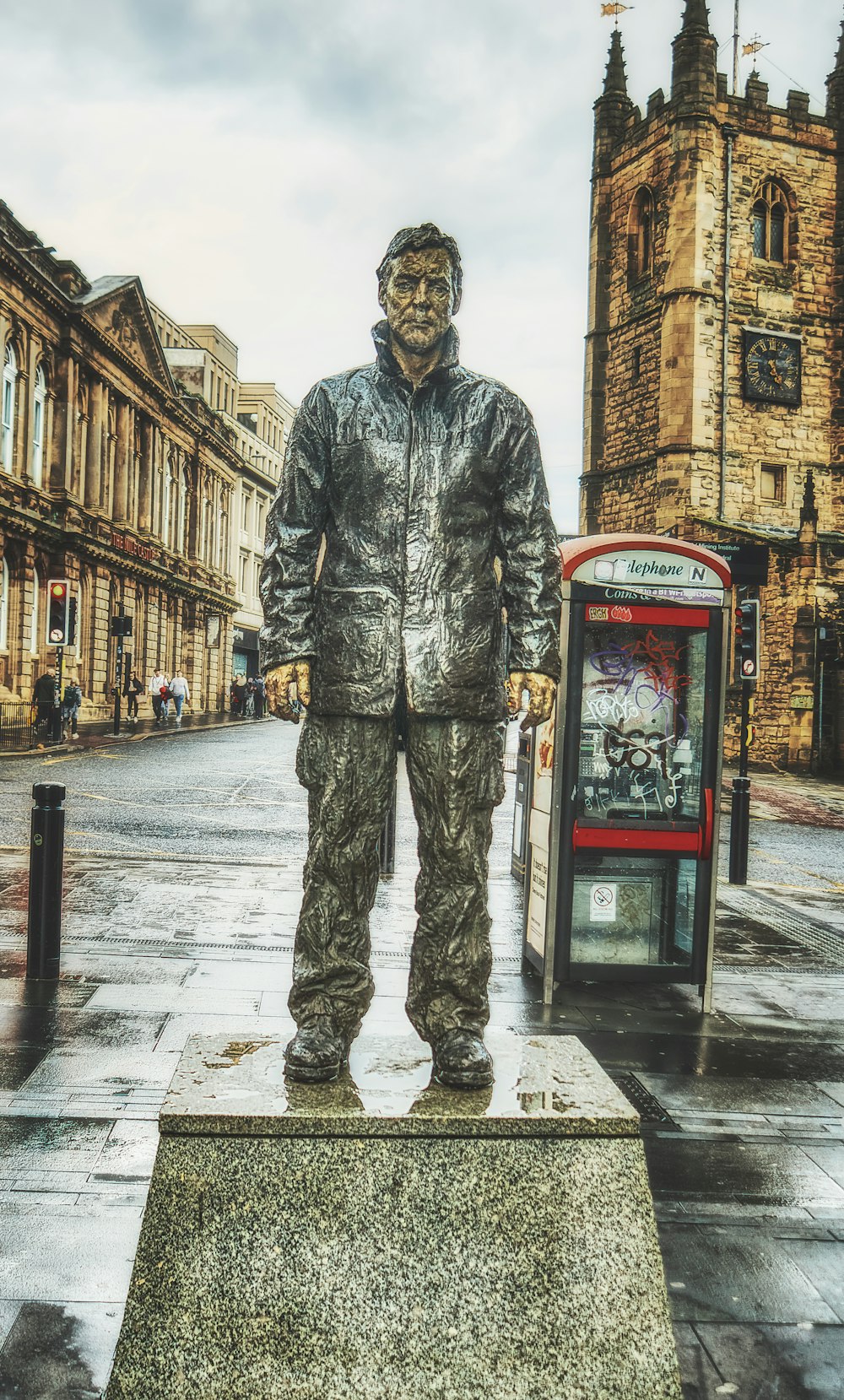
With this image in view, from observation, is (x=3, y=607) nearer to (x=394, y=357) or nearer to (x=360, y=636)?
(x=394, y=357)

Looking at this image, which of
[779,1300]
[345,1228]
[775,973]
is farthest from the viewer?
[775,973]

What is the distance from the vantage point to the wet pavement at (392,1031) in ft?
9.66

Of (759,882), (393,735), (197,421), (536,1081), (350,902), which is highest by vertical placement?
(197,421)

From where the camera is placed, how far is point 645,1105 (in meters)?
4.71

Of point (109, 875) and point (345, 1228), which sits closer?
point (345, 1228)

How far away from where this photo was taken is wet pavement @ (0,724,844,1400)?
2945 mm

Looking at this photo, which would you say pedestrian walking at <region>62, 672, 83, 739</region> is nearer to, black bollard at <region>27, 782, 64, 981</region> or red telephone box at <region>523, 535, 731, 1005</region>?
black bollard at <region>27, 782, 64, 981</region>

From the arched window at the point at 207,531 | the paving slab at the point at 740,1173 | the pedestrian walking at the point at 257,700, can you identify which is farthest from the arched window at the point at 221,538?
the paving slab at the point at 740,1173

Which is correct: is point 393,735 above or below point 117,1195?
above

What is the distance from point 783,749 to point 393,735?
3250 cm

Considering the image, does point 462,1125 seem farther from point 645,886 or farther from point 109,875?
point 109,875

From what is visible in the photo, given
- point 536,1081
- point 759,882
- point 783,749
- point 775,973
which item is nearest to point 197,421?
point 783,749

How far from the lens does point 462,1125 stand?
2.81 metres

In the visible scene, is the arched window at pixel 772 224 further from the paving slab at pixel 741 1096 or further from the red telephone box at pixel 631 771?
the paving slab at pixel 741 1096
